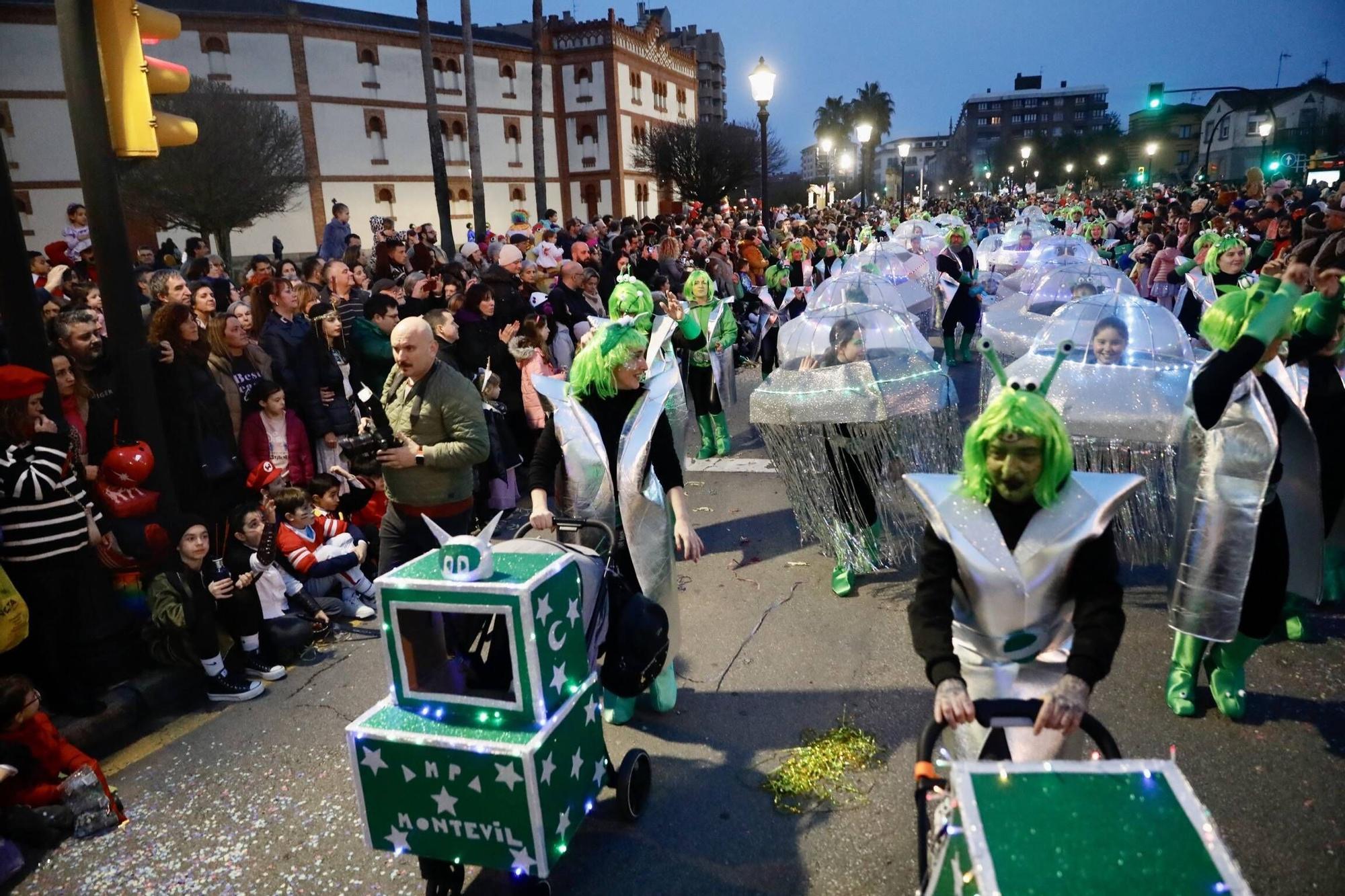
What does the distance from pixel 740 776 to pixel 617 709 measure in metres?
0.70

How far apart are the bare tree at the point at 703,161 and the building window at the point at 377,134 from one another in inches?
507

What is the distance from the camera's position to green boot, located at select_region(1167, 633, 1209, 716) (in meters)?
3.91

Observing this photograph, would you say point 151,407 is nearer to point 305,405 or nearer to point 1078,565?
point 305,405

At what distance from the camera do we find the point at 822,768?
372 centimetres

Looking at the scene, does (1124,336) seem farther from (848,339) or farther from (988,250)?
(988,250)

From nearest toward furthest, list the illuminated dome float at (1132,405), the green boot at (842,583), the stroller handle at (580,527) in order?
the stroller handle at (580,527) → the illuminated dome float at (1132,405) → the green boot at (842,583)

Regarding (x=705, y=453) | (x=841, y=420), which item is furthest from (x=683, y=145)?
(x=841, y=420)

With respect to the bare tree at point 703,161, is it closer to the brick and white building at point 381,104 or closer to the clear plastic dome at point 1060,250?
the brick and white building at point 381,104

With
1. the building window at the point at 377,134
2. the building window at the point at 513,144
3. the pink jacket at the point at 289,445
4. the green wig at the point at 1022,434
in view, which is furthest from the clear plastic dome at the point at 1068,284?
the building window at the point at 513,144

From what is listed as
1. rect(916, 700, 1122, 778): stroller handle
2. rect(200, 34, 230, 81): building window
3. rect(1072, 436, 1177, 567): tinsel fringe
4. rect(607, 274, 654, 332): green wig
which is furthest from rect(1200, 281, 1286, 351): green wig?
rect(200, 34, 230, 81): building window

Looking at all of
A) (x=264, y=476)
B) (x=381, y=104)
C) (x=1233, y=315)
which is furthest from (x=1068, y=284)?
(x=381, y=104)

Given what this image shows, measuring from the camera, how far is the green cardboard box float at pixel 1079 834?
5.25 feet

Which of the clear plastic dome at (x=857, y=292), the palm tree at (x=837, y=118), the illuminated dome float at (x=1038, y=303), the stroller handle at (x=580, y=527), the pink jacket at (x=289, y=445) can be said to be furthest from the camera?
the palm tree at (x=837, y=118)

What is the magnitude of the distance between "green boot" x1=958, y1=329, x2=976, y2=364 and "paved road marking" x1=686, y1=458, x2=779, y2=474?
5.19 metres
